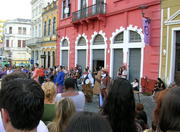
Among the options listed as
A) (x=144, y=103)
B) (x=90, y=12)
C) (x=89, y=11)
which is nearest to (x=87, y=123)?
(x=144, y=103)

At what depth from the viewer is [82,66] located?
2164 cm

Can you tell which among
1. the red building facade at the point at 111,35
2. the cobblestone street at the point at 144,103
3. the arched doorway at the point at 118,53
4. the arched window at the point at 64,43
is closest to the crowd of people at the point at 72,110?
the cobblestone street at the point at 144,103

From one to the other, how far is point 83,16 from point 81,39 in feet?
7.22

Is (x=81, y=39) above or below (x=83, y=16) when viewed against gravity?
below

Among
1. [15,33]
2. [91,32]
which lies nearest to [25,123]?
[91,32]

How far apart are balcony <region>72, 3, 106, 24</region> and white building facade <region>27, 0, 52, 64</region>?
12.7 metres

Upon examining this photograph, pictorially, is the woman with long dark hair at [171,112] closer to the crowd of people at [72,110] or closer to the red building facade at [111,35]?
the crowd of people at [72,110]

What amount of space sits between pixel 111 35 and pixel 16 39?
52.7m

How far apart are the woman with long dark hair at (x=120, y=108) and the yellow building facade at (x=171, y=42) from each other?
10046mm

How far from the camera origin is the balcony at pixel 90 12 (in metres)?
18.2

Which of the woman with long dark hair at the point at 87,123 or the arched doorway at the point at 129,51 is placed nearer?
the woman with long dark hair at the point at 87,123

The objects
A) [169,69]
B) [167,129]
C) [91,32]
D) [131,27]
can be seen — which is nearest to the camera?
[167,129]

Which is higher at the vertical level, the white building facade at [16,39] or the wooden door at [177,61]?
the white building facade at [16,39]

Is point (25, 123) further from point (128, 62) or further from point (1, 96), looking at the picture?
point (128, 62)
